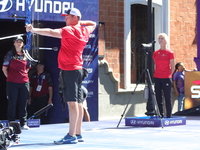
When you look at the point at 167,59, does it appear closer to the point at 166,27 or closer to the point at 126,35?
the point at 126,35

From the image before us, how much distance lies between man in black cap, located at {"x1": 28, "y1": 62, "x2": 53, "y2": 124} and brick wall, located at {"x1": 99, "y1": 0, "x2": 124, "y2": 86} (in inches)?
91.9

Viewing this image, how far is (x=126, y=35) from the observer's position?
58.2 ft

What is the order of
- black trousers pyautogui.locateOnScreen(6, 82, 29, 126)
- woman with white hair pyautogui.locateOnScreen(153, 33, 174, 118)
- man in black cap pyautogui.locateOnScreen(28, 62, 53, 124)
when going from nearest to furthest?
black trousers pyautogui.locateOnScreen(6, 82, 29, 126)
woman with white hair pyautogui.locateOnScreen(153, 33, 174, 118)
man in black cap pyautogui.locateOnScreen(28, 62, 53, 124)

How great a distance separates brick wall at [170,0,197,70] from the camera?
1952cm

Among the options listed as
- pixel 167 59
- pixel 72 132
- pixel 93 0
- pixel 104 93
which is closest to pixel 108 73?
pixel 104 93

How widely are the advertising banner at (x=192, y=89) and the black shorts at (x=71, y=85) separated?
26.3 ft

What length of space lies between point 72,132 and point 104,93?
7.10 meters

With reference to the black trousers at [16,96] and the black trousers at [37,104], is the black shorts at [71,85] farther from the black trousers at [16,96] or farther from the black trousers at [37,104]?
the black trousers at [37,104]

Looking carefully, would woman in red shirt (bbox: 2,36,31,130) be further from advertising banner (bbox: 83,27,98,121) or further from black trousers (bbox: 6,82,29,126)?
advertising banner (bbox: 83,27,98,121)

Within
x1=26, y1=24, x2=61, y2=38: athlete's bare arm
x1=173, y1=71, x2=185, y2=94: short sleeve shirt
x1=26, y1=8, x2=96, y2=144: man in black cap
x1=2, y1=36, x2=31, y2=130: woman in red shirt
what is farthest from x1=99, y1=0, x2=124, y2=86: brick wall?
x1=26, y1=24, x2=61, y2=38: athlete's bare arm

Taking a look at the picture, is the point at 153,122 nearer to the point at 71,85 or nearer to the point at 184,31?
the point at 71,85

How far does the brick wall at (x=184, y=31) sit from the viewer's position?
64.0 feet

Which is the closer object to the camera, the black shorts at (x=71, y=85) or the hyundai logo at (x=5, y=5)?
the black shorts at (x=71, y=85)

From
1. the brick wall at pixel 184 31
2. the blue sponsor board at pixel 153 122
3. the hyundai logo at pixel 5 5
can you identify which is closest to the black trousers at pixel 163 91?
the blue sponsor board at pixel 153 122
